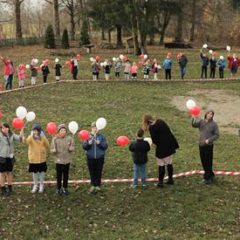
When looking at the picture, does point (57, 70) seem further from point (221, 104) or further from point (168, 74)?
point (221, 104)

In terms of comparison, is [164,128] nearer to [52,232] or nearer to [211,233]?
[211,233]

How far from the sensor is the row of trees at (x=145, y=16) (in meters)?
46.6

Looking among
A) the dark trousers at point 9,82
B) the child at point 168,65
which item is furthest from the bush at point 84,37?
the dark trousers at point 9,82

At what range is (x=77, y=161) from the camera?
13.8 m

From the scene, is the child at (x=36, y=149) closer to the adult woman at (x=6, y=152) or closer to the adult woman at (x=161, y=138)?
the adult woman at (x=6, y=152)

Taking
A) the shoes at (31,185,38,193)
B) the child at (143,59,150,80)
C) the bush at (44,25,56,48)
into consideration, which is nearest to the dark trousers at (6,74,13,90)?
the child at (143,59,150,80)

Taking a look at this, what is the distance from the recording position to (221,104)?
23438 mm

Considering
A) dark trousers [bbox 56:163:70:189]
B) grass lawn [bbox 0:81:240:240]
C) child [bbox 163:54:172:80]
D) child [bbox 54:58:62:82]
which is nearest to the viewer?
grass lawn [bbox 0:81:240:240]

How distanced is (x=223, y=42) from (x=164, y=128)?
172 ft

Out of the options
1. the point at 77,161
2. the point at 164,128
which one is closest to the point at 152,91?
the point at 77,161

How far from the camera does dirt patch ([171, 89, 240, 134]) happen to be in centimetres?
1937

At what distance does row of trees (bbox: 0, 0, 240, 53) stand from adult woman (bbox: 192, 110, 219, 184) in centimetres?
3347

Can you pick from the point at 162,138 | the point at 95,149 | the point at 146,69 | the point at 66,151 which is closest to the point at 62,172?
the point at 66,151

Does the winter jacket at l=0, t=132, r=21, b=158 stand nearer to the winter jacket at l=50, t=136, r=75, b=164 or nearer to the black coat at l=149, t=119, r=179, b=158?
the winter jacket at l=50, t=136, r=75, b=164
